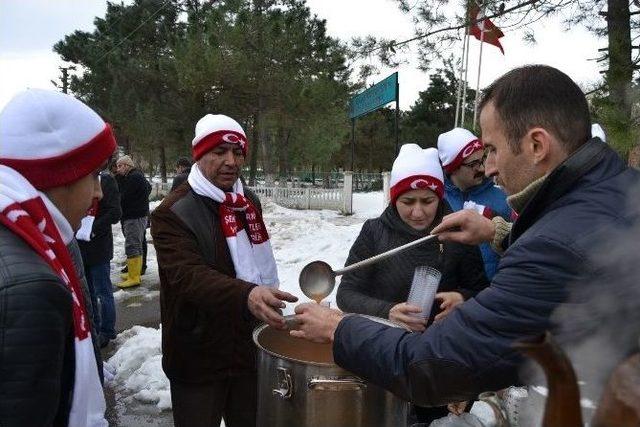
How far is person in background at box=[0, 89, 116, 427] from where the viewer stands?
Result: 1.14m

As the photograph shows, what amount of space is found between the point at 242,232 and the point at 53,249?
55.1 inches

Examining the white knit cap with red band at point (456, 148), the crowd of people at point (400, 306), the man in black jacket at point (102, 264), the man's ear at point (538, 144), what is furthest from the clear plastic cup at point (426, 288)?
the man in black jacket at point (102, 264)

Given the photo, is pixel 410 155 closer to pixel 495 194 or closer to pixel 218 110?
pixel 495 194

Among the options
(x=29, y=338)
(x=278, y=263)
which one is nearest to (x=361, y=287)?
(x=29, y=338)

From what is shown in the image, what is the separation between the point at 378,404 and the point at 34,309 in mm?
1164

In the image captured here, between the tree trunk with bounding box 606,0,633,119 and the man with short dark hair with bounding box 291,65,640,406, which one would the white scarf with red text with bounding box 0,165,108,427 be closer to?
the man with short dark hair with bounding box 291,65,640,406

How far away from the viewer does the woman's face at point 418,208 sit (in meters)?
2.81

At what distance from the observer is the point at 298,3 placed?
21.1 meters

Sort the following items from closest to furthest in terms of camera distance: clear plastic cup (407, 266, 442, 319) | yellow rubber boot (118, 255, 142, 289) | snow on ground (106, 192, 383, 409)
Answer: clear plastic cup (407, 266, 442, 319) < snow on ground (106, 192, 383, 409) < yellow rubber boot (118, 255, 142, 289)

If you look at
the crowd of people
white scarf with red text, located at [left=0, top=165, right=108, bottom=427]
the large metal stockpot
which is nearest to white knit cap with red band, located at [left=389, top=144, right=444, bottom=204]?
the crowd of people

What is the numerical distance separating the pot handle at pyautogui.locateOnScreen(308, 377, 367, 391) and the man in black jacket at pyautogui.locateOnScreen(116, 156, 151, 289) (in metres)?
6.57

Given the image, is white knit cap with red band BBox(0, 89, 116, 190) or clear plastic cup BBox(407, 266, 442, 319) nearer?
white knit cap with red band BBox(0, 89, 116, 190)

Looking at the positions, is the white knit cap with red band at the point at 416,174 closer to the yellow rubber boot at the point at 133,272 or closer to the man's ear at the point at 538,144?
the man's ear at the point at 538,144

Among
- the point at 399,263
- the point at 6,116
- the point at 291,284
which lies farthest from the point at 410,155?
the point at 291,284
